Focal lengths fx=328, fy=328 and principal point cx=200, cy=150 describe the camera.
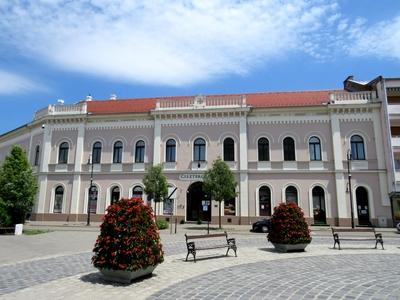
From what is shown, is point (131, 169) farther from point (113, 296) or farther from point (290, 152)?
point (113, 296)

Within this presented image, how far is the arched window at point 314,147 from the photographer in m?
28.4

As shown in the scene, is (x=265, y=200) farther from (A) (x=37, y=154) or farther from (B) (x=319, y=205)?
(A) (x=37, y=154)

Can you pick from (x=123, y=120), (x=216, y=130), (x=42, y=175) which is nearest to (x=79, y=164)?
(x=42, y=175)

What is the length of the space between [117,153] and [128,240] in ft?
81.5

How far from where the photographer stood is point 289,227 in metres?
12.1

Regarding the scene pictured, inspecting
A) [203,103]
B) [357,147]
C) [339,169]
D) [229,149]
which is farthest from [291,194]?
[203,103]

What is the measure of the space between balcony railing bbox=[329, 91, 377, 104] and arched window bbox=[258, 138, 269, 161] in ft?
22.0

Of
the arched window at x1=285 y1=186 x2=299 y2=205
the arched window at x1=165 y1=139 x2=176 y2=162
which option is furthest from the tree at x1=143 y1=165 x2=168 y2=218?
the arched window at x1=285 y1=186 x2=299 y2=205

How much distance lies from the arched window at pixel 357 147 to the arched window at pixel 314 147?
2.69 meters

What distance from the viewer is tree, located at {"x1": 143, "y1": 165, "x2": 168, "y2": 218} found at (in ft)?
83.9

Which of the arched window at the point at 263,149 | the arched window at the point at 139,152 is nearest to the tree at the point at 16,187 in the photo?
the arched window at the point at 139,152

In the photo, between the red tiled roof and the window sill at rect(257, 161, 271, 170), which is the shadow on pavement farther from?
the red tiled roof

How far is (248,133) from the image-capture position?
29531mm

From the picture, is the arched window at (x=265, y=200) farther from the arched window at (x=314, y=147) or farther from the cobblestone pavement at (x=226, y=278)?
the cobblestone pavement at (x=226, y=278)
